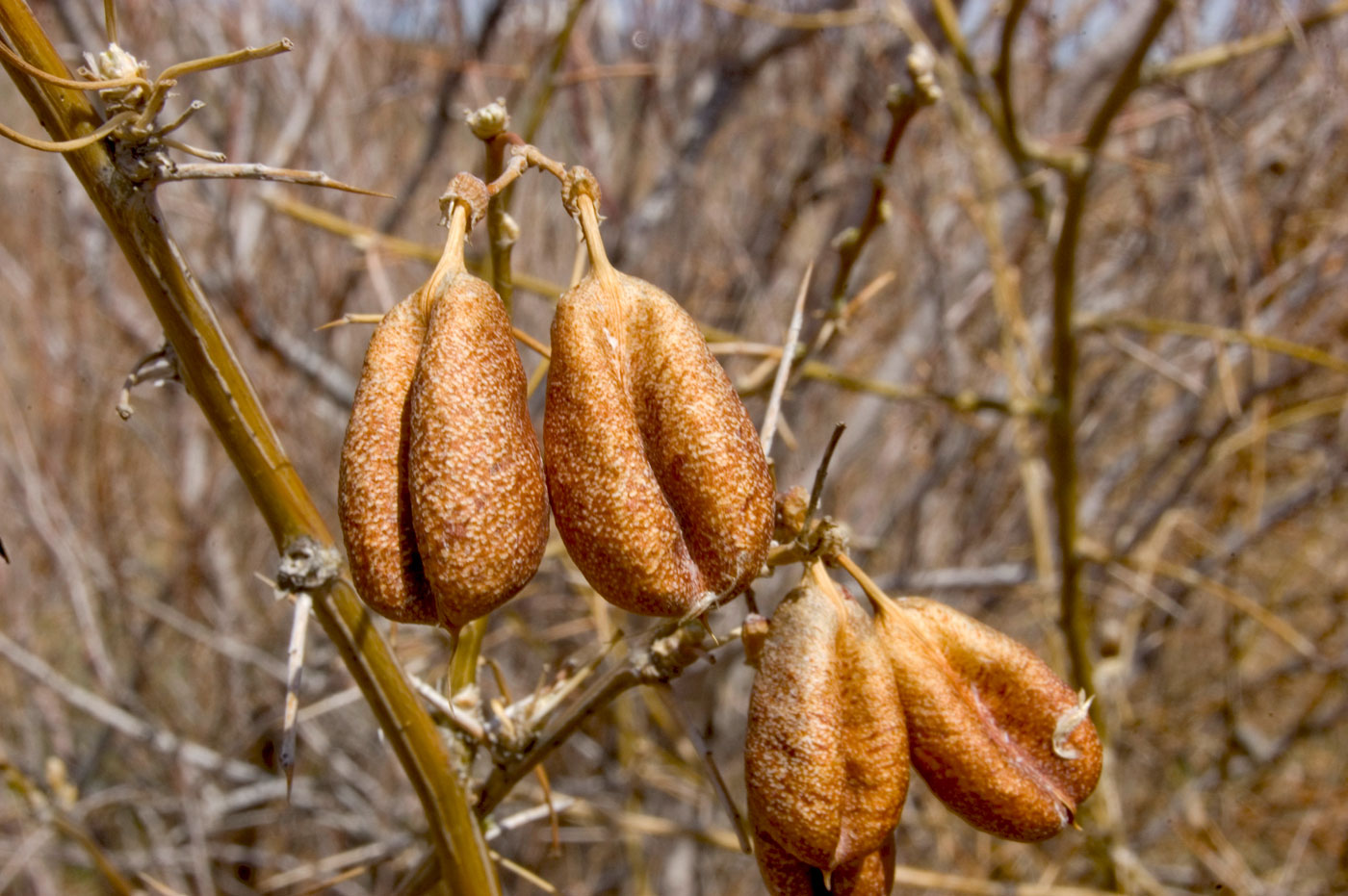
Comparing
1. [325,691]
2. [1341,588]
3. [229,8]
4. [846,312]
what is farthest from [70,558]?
[1341,588]

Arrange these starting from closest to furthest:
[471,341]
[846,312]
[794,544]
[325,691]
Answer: [471,341] → [794,544] → [846,312] → [325,691]

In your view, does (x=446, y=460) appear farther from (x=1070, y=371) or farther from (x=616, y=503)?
(x=1070, y=371)

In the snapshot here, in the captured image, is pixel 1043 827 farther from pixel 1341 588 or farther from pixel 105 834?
pixel 105 834

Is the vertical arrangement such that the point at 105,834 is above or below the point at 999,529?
below

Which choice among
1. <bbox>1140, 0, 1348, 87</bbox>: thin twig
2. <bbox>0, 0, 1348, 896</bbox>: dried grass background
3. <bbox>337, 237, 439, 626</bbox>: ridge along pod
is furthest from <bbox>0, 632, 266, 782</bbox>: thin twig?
<bbox>1140, 0, 1348, 87</bbox>: thin twig

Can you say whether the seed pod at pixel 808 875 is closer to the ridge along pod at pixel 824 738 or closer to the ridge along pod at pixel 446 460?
the ridge along pod at pixel 824 738

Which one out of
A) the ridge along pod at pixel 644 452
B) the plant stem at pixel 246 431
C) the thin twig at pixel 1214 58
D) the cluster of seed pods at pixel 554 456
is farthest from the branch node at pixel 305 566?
the thin twig at pixel 1214 58
